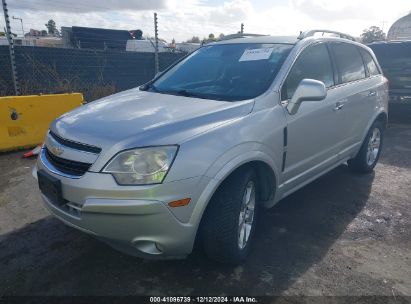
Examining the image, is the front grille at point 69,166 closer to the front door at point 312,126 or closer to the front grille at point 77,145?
the front grille at point 77,145

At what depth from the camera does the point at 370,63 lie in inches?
197

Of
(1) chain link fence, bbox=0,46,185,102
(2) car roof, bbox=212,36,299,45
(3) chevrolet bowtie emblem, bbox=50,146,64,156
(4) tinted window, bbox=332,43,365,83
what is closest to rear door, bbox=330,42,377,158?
(4) tinted window, bbox=332,43,365,83

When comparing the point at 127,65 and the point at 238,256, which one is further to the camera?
the point at 127,65

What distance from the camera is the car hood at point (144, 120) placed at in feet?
7.90

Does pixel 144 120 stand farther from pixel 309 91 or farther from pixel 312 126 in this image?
pixel 312 126

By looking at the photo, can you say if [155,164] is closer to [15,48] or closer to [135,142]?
[135,142]

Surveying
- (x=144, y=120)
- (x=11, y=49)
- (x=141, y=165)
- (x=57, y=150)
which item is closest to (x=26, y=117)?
(x=11, y=49)

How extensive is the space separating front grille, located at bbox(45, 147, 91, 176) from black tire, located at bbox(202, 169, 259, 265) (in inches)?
35.4

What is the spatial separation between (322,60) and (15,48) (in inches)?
268

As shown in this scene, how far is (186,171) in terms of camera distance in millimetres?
2340

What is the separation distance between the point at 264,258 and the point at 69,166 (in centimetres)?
171

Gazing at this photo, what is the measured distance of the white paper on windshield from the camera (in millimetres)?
3477

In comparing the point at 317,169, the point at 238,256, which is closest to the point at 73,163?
the point at 238,256

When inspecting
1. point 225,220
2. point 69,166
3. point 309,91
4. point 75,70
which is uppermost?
point 309,91
